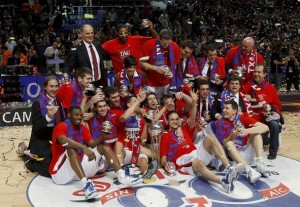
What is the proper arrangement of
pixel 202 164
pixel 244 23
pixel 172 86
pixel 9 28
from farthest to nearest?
pixel 244 23
pixel 9 28
pixel 172 86
pixel 202 164

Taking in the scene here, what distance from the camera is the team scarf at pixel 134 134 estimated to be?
5.48 meters

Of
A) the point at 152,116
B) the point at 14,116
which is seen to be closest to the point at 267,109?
the point at 152,116

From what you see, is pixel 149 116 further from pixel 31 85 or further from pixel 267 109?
pixel 31 85

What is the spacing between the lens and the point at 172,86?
6438 mm

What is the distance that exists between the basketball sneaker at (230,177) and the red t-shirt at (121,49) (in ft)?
7.93

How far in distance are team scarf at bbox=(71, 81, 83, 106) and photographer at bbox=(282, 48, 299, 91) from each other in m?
6.89

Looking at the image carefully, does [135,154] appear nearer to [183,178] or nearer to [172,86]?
[183,178]

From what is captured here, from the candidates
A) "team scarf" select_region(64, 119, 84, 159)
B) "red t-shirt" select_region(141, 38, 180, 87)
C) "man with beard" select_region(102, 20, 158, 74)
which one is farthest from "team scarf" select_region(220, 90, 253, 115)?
"team scarf" select_region(64, 119, 84, 159)

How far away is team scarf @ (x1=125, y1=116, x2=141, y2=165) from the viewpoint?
548 centimetres

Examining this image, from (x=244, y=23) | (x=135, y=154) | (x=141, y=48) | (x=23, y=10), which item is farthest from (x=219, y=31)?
(x=135, y=154)

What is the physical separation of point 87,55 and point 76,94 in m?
0.77

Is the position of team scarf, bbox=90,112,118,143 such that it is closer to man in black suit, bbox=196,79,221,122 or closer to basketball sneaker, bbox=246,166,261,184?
man in black suit, bbox=196,79,221,122

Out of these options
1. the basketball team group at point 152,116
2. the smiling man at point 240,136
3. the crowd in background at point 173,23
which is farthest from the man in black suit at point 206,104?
the crowd in background at point 173,23

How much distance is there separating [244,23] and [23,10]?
8.41 metres
